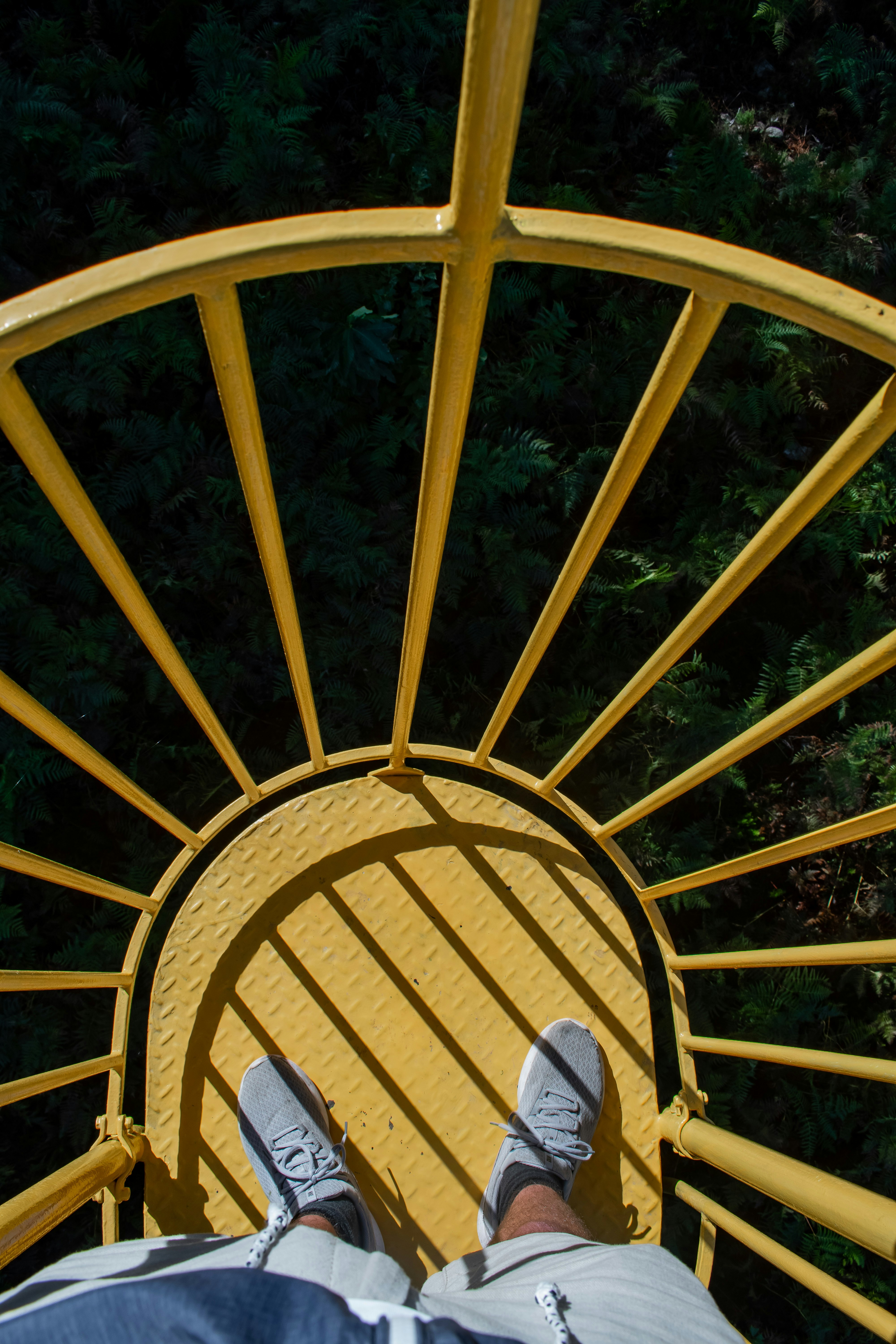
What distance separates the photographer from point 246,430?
110cm

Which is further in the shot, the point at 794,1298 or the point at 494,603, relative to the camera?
the point at 494,603

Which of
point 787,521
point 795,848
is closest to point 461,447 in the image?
point 787,521

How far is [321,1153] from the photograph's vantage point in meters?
2.19

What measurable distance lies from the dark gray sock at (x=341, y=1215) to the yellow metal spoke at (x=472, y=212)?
174cm

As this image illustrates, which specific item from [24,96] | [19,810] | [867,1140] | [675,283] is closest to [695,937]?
[867,1140]

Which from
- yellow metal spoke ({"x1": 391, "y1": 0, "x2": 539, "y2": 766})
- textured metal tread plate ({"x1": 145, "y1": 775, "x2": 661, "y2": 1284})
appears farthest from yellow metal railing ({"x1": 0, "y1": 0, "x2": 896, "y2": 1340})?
textured metal tread plate ({"x1": 145, "y1": 775, "x2": 661, "y2": 1284})

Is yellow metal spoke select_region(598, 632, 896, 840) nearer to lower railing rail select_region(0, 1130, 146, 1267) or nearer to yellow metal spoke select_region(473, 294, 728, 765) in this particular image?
yellow metal spoke select_region(473, 294, 728, 765)

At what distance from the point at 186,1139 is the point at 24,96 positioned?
405 cm

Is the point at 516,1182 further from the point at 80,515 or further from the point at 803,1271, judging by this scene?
the point at 80,515

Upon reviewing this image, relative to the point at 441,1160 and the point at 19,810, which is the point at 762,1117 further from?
the point at 19,810

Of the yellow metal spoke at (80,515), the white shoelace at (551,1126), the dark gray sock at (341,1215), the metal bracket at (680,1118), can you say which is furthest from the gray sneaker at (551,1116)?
the yellow metal spoke at (80,515)

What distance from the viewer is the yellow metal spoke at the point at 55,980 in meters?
1.63

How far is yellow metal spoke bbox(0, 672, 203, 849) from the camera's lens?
141 centimetres

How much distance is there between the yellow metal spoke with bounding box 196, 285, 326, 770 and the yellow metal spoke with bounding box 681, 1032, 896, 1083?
135cm
